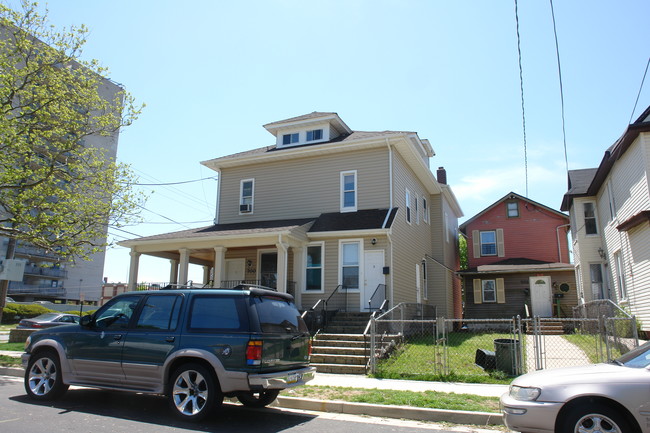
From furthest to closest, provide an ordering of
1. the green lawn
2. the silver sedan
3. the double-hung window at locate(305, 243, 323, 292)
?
the double-hung window at locate(305, 243, 323, 292), the green lawn, the silver sedan

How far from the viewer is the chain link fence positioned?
9977 millimetres

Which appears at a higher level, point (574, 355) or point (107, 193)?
point (107, 193)

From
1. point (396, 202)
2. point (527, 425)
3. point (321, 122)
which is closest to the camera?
point (527, 425)

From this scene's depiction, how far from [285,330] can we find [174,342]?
62.1 inches

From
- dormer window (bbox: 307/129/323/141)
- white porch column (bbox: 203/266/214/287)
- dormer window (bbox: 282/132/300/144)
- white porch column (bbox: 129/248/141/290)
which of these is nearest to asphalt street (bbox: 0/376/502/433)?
white porch column (bbox: 129/248/141/290)

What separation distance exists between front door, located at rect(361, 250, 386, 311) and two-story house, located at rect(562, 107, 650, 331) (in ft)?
25.2

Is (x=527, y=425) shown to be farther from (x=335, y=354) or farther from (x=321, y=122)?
(x=321, y=122)

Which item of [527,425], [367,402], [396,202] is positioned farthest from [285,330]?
[396,202]

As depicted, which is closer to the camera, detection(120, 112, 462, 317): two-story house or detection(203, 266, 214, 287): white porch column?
detection(120, 112, 462, 317): two-story house

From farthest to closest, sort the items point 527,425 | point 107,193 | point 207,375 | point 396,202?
point 396,202 → point 107,193 → point 207,375 → point 527,425

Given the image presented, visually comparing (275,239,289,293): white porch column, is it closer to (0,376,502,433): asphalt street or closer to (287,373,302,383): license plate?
(0,376,502,433): asphalt street

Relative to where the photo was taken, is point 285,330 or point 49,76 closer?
point 285,330

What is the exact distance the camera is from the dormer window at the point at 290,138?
20.3 m

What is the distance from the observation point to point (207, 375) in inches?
249
